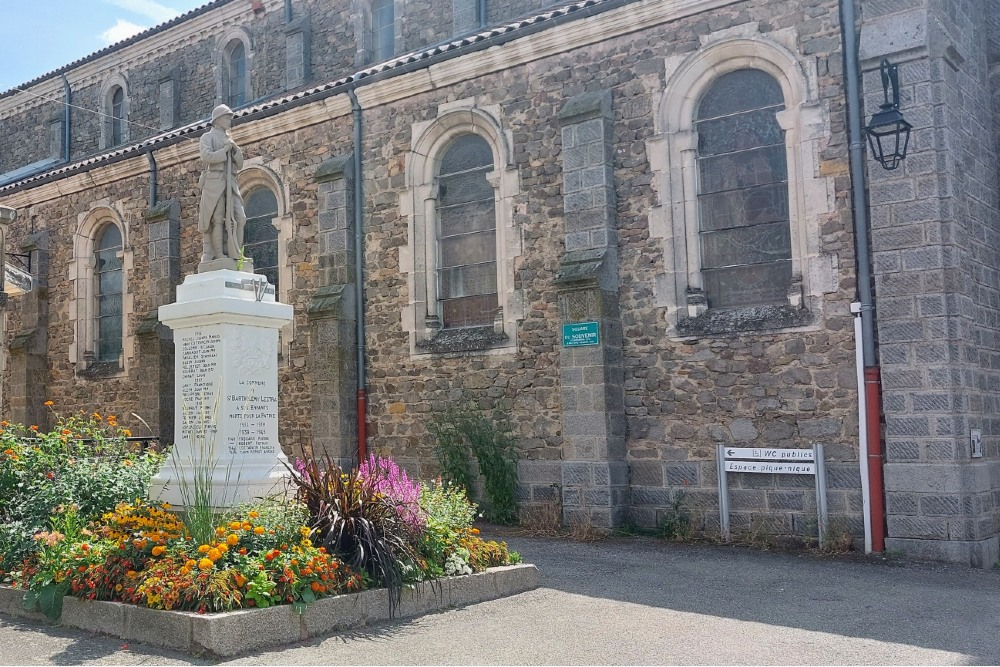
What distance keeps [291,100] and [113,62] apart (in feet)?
31.9

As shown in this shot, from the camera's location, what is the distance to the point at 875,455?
10156 mm

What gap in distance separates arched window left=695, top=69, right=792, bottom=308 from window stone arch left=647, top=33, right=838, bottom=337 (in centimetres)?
11

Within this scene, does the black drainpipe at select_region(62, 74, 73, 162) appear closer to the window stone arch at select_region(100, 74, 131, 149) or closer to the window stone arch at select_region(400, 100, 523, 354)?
the window stone arch at select_region(100, 74, 131, 149)

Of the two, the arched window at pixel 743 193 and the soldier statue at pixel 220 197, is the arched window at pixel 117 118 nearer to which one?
the soldier statue at pixel 220 197

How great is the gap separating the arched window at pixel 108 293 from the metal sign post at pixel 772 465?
474 inches

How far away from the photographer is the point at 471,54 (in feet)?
44.2

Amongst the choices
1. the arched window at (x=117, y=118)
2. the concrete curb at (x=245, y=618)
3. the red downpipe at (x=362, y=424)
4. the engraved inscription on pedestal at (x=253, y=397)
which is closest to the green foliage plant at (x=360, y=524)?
the concrete curb at (x=245, y=618)

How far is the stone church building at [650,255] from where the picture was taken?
1017 centimetres

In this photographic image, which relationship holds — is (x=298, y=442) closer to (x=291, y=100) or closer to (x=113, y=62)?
(x=291, y=100)

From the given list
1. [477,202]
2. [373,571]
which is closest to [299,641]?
[373,571]

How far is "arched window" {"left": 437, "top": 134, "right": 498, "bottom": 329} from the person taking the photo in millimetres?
13594

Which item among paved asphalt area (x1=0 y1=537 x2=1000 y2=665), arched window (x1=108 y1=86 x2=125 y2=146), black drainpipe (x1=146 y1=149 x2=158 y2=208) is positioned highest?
arched window (x1=108 y1=86 x2=125 y2=146)

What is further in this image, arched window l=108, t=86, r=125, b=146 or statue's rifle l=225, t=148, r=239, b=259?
arched window l=108, t=86, r=125, b=146

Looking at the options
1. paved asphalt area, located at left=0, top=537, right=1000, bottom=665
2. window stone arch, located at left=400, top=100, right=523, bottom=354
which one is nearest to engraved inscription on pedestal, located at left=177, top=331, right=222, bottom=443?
paved asphalt area, located at left=0, top=537, right=1000, bottom=665
